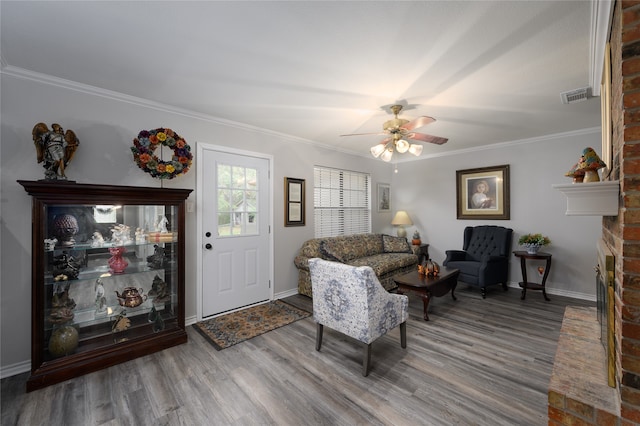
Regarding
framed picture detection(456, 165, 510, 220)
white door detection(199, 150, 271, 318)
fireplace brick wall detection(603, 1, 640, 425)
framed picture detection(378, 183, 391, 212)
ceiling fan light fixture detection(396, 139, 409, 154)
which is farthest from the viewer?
framed picture detection(378, 183, 391, 212)

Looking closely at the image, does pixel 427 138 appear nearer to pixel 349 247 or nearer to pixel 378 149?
pixel 378 149

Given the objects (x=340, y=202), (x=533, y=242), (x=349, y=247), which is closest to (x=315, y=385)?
(x=349, y=247)

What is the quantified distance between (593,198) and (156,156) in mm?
3325

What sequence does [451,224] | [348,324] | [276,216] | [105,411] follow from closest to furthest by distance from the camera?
[105,411], [348,324], [276,216], [451,224]

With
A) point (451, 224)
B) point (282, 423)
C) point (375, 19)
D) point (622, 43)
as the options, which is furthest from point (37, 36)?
point (451, 224)

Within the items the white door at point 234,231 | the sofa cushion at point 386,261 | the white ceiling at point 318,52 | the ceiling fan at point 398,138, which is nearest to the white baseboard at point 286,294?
the white door at point 234,231

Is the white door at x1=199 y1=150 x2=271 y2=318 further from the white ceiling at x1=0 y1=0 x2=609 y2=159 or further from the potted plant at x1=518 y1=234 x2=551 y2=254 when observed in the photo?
the potted plant at x1=518 y1=234 x2=551 y2=254

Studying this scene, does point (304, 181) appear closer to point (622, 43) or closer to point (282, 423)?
point (282, 423)

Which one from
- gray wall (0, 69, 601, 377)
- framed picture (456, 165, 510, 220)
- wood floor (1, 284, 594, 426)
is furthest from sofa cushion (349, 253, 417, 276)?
framed picture (456, 165, 510, 220)

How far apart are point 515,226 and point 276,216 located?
402cm

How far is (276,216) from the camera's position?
399cm

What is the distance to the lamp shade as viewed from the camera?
5520 millimetres

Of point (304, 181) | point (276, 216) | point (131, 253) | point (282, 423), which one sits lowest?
point (282, 423)

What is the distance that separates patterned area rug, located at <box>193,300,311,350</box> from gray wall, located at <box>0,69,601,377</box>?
13.3 inches
